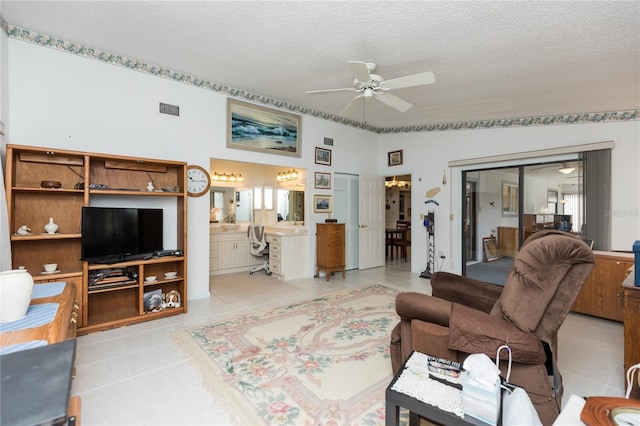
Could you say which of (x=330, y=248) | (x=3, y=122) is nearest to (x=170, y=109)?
(x=3, y=122)

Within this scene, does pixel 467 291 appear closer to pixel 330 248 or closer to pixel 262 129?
pixel 330 248

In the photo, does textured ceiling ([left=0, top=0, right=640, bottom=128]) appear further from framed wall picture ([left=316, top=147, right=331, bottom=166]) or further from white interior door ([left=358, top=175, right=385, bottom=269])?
white interior door ([left=358, top=175, right=385, bottom=269])

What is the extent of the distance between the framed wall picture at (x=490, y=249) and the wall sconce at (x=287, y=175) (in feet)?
12.3

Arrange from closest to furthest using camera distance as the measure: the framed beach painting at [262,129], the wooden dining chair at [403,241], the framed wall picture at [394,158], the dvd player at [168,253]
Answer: the dvd player at [168,253] < the framed beach painting at [262,129] < the framed wall picture at [394,158] < the wooden dining chair at [403,241]

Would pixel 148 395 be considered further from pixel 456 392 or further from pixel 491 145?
pixel 491 145

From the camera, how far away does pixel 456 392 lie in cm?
133

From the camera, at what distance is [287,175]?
5887 mm

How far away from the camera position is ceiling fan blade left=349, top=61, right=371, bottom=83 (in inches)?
100

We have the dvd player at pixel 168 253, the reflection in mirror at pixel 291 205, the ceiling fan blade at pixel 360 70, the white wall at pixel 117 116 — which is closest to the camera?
the ceiling fan blade at pixel 360 70

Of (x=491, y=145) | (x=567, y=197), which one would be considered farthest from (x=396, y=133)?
(x=567, y=197)

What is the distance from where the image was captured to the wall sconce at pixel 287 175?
5.62 metres

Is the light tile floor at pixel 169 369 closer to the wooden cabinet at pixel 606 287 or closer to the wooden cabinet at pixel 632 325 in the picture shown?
the wooden cabinet at pixel 606 287

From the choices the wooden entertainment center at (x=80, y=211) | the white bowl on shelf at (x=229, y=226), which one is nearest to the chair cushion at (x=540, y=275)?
the wooden entertainment center at (x=80, y=211)

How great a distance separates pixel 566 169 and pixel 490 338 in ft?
13.3
